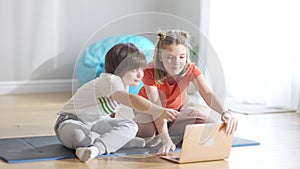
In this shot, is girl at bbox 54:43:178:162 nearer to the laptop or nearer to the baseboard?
the laptop

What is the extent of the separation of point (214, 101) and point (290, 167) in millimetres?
362

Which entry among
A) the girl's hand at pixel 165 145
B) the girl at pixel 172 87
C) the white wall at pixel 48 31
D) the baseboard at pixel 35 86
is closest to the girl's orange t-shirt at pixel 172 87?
the girl at pixel 172 87

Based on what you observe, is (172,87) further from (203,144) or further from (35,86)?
(35,86)

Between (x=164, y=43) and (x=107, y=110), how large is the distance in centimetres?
34

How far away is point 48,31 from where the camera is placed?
4469mm

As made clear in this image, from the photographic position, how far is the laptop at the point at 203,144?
2.29m

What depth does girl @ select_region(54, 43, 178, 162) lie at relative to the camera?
2336 mm

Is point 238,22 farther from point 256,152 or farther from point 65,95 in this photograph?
point 256,152

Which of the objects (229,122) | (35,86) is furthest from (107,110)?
(35,86)

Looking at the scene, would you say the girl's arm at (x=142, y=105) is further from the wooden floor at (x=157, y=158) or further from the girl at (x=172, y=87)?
the wooden floor at (x=157, y=158)

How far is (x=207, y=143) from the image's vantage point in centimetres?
237

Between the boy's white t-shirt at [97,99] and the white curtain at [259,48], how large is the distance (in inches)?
60.9

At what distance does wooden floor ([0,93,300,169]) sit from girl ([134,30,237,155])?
0.12 meters

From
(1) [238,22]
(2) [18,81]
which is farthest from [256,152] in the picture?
(2) [18,81]
